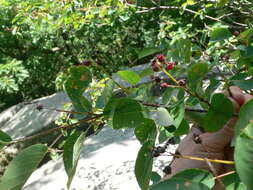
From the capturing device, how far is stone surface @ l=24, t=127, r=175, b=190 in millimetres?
3152

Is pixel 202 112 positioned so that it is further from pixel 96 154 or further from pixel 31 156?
pixel 96 154

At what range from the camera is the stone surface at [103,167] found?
315cm

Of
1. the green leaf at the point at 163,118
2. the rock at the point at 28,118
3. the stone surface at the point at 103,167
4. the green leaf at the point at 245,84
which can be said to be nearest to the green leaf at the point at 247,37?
the green leaf at the point at 245,84

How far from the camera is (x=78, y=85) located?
83 centimetres

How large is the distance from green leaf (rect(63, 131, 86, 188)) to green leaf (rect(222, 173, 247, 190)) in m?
0.27

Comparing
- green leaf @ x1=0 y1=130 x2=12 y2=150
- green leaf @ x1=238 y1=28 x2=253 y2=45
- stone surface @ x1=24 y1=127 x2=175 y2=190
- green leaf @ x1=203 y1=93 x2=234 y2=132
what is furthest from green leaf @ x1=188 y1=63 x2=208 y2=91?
stone surface @ x1=24 y1=127 x2=175 y2=190

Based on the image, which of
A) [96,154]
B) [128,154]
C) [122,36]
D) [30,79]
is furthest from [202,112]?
[30,79]

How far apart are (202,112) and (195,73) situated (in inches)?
5.0

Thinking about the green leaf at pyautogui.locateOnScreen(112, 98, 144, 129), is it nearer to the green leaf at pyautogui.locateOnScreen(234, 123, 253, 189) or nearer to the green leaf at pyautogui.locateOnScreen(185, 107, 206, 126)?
the green leaf at pyautogui.locateOnScreen(185, 107, 206, 126)

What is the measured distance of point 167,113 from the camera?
2.57ft

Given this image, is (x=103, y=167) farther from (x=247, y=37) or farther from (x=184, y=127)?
(x=184, y=127)

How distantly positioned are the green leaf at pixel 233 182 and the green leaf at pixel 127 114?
20 centimetres

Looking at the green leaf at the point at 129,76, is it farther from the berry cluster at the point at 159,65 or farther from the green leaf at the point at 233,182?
the green leaf at the point at 233,182

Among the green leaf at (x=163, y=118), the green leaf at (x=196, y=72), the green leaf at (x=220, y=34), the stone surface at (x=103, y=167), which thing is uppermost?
the green leaf at (x=196, y=72)
